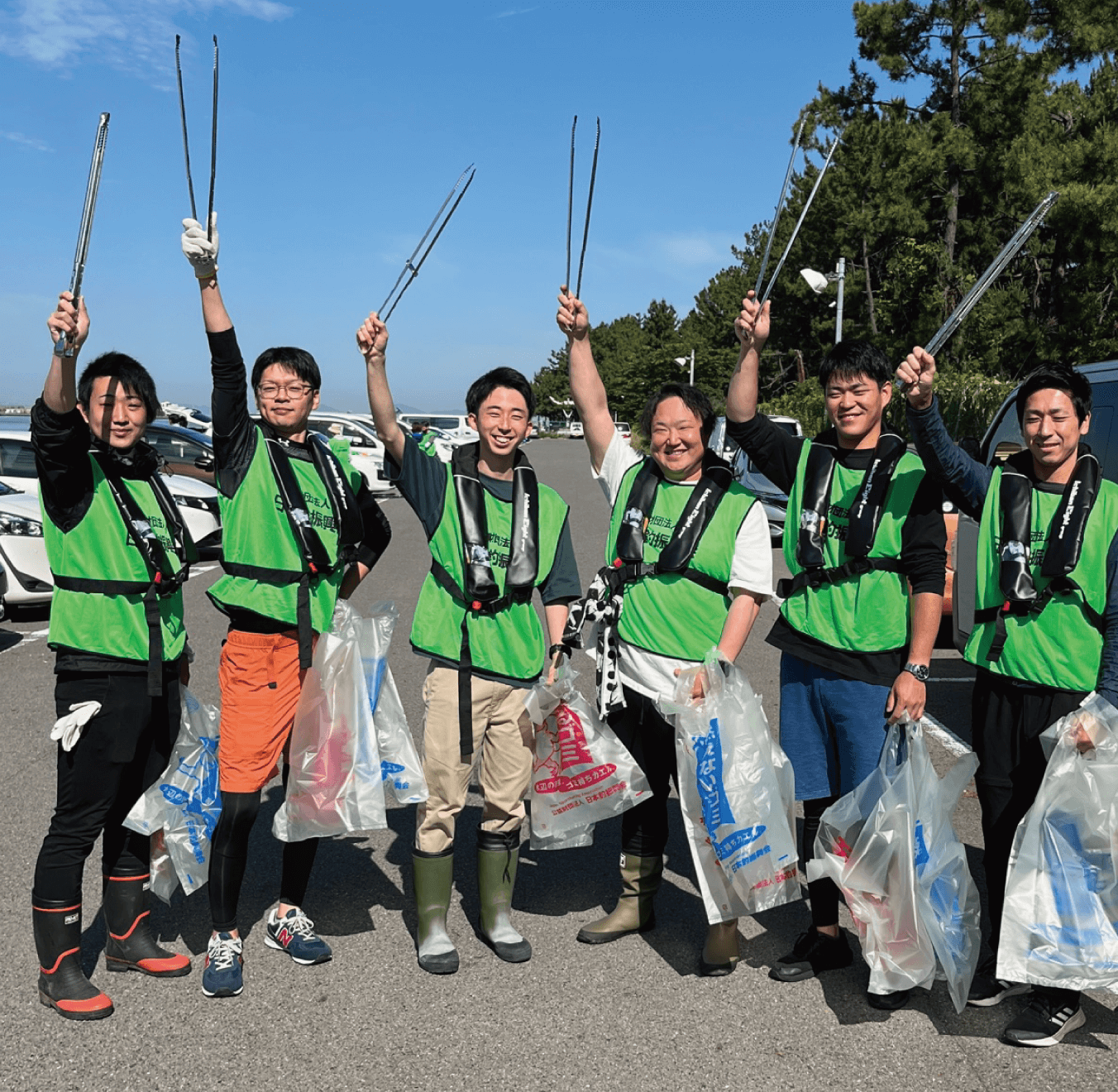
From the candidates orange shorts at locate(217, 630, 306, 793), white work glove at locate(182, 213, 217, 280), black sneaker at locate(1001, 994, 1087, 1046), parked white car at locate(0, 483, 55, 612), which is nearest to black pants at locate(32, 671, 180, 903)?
orange shorts at locate(217, 630, 306, 793)

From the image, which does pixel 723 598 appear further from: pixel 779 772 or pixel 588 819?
pixel 588 819

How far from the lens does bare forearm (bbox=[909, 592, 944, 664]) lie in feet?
11.1

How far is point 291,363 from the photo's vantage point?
3652mm

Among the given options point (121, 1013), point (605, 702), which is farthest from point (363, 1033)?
point (605, 702)

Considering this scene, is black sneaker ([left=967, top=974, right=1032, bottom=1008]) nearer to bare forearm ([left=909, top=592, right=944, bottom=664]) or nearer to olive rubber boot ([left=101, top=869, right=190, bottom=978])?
bare forearm ([left=909, top=592, right=944, bottom=664])

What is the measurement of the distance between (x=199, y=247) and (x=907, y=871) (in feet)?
9.01

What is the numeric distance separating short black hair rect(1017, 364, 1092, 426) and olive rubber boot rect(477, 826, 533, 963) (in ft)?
7.05

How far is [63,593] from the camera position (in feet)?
10.9

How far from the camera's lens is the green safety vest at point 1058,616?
3248mm

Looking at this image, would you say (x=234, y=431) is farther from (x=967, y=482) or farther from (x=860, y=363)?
(x=967, y=482)

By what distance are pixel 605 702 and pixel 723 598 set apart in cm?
53

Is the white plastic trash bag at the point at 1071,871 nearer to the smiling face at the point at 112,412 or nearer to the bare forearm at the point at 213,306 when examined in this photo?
the bare forearm at the point at 213,306

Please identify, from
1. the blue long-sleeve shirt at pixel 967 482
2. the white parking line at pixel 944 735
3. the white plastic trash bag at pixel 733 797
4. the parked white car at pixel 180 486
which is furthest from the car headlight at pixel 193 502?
the blue long-sleeve shirt at pixel 967 482

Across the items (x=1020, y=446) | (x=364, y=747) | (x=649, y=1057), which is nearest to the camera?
(x=649, y=1057)
